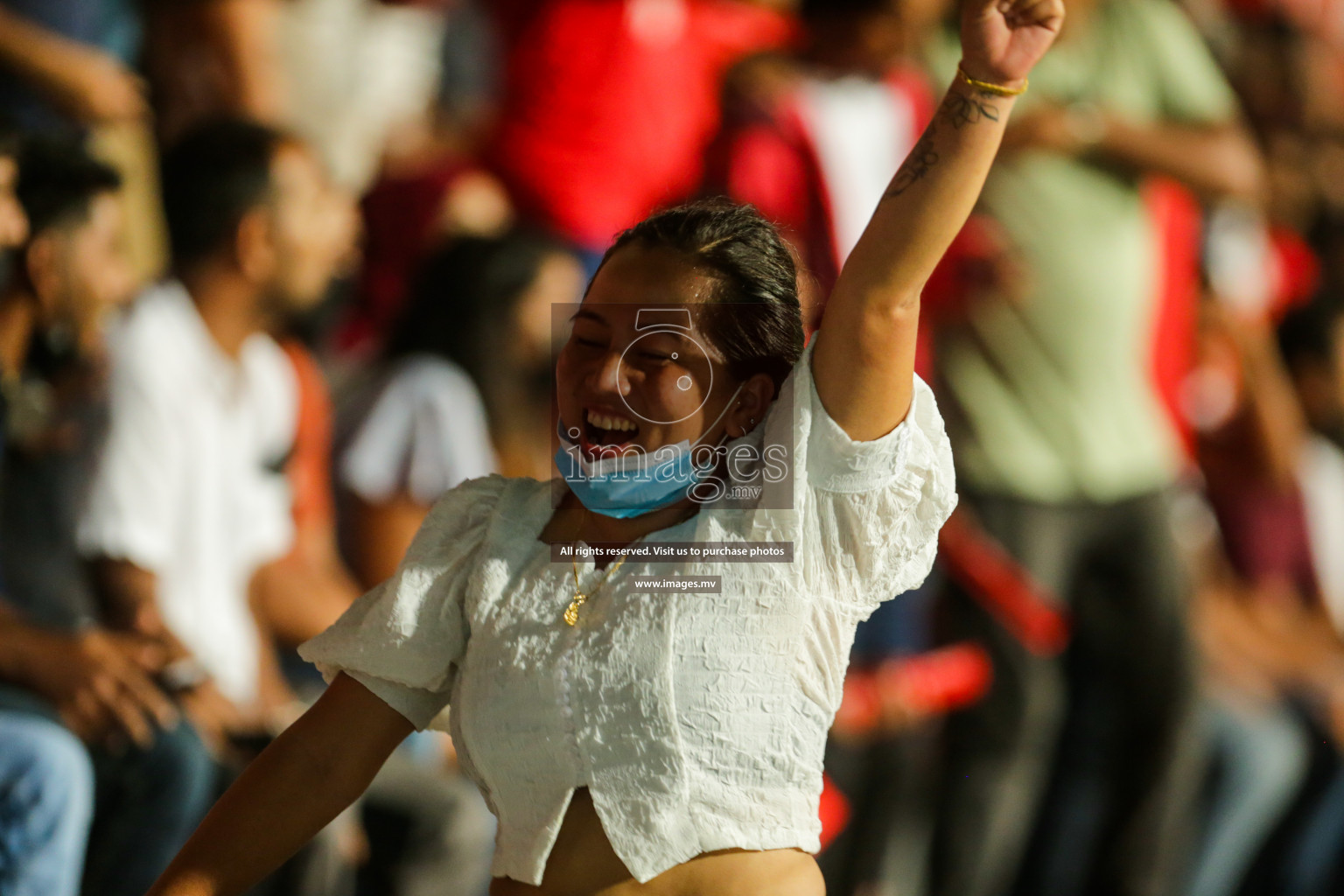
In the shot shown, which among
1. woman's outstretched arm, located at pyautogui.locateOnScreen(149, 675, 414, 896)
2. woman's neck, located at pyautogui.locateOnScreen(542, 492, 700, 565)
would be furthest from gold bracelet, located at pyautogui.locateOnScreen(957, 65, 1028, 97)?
woman's outstretched arm, located at pyautogui.locateOnScreen(149, 675, 414, 896)

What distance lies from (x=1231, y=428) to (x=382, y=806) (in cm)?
291

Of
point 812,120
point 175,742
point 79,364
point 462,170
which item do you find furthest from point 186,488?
point 812,120

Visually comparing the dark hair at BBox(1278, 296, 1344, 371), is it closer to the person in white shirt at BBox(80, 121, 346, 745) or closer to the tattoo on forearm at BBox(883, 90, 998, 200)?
the person in white shirt at BBox(80, 121, 346, 745)

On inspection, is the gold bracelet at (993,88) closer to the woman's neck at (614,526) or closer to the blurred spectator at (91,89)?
the woman's neck at (614,526)

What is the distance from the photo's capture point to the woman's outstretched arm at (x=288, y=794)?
154cm

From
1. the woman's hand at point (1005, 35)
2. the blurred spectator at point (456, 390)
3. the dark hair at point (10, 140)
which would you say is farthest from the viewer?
the blurred spectator at point (456, 390)

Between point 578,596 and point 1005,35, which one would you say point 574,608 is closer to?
point 578,596

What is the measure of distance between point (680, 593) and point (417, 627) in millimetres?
293

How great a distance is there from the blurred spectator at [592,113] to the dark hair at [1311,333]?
217cm

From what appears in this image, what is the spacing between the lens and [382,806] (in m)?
2.89

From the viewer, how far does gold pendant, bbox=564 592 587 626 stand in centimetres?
153

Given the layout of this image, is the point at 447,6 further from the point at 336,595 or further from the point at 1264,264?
the point at 1264,264

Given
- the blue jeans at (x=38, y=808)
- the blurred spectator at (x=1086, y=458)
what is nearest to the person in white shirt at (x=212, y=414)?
the blue jeans at (x=38, y=808)

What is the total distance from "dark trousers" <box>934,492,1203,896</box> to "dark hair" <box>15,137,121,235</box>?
2.14 m
